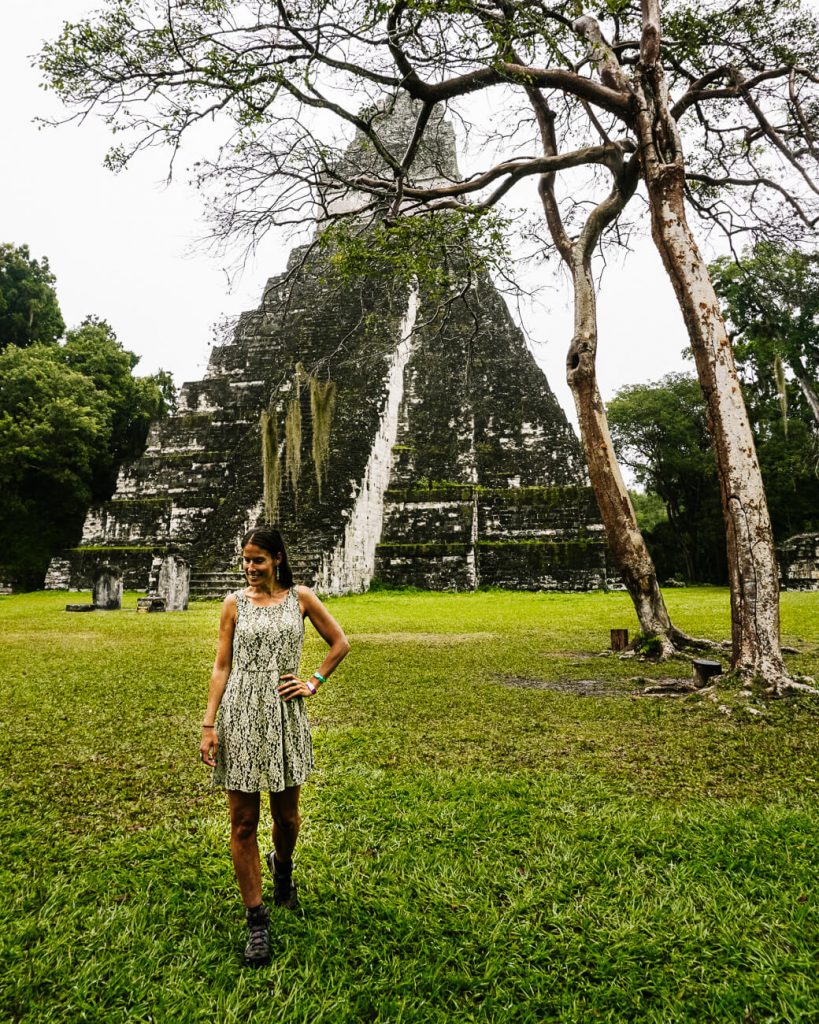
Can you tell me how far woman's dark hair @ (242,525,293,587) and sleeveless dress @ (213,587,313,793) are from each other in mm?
91

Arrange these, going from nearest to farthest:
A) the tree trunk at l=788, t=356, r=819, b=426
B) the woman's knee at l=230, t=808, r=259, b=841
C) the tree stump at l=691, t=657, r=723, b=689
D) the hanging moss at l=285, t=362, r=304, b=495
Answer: the woman's knee at l=230, t=808, r=259, b=841, the tree stump at l=691, t=657, r=723, b=689, the hanging moss at l=285, t=362, r=304, b=495, the tree trunk at l=788, t=356, r=819, b=426

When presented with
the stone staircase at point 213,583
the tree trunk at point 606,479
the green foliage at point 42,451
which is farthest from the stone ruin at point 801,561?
the green foliage at point 42,451

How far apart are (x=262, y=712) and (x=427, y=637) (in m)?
5.84

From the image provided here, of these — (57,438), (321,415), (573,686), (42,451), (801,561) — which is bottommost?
(573,686)

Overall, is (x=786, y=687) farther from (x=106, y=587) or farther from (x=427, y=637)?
(x=106, y=587)

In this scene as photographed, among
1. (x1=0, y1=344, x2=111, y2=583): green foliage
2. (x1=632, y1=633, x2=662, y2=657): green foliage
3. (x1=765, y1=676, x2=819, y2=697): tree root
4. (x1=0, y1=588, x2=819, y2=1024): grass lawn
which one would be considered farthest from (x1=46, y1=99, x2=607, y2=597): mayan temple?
(x1=765, y1=676, x2=819, y2=697): tree root

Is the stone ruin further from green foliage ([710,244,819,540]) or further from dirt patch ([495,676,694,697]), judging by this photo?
dirt patch ([495,676,694,697])

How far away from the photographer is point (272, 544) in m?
1.98

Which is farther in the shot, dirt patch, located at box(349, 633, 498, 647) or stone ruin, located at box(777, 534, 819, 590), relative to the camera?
stone ruin, located at box(777, 534, 819, 590)

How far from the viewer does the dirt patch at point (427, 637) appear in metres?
7.20

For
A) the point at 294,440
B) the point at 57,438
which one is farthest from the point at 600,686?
the point at 57,438

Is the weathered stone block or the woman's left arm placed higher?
the woman's left arm

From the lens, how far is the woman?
1745 millimetres

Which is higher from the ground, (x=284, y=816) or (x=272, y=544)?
(x=272, y=544)
